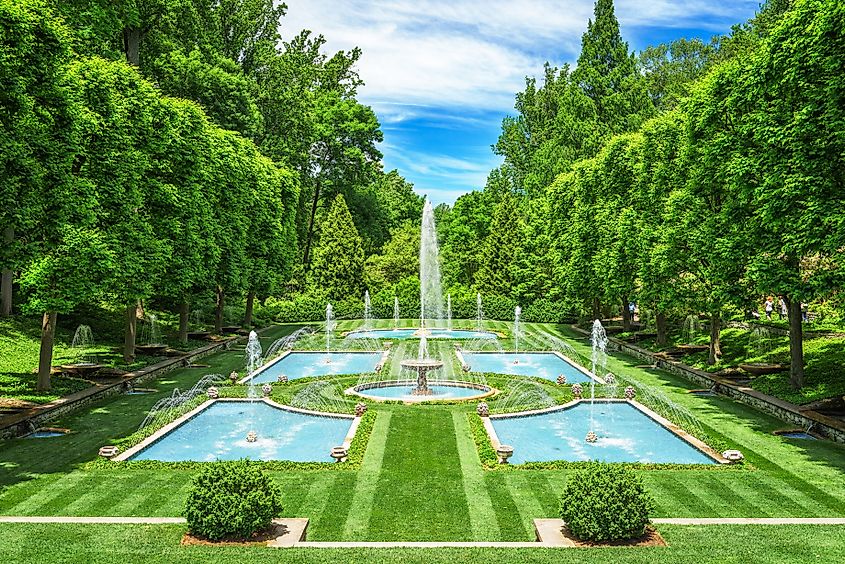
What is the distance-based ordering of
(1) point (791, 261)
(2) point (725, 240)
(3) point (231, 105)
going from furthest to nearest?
(3) point (231, 105)
(2) point (725, 240)
(1) point (791, 261)

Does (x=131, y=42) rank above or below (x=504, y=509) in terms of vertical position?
above

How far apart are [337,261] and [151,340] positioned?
27.8 metres

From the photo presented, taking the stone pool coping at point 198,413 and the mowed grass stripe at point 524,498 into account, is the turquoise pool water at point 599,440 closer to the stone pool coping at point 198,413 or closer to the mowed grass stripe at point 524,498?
the mowed grass stripe at point 524,498

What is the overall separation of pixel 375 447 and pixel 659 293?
2117cm

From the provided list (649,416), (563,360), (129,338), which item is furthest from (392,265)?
(649,416)

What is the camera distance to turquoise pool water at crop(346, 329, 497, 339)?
52500 millimetres

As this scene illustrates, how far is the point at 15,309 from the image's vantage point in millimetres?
40062

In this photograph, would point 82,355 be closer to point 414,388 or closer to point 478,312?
point 414,388

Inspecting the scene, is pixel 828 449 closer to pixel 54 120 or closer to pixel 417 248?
pixel 54 120

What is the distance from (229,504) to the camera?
11.5 metres

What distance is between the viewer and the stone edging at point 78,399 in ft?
66.0

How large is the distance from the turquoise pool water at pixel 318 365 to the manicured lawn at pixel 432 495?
13.4 m

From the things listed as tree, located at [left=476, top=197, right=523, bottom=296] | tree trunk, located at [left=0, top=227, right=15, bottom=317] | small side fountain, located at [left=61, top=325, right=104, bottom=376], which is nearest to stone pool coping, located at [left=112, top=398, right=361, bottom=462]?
small side fountain, located at [left=61, top=325, right=104, bottom=376]

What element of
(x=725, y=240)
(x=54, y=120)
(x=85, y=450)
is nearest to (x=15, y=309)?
(x=54, y=120)
